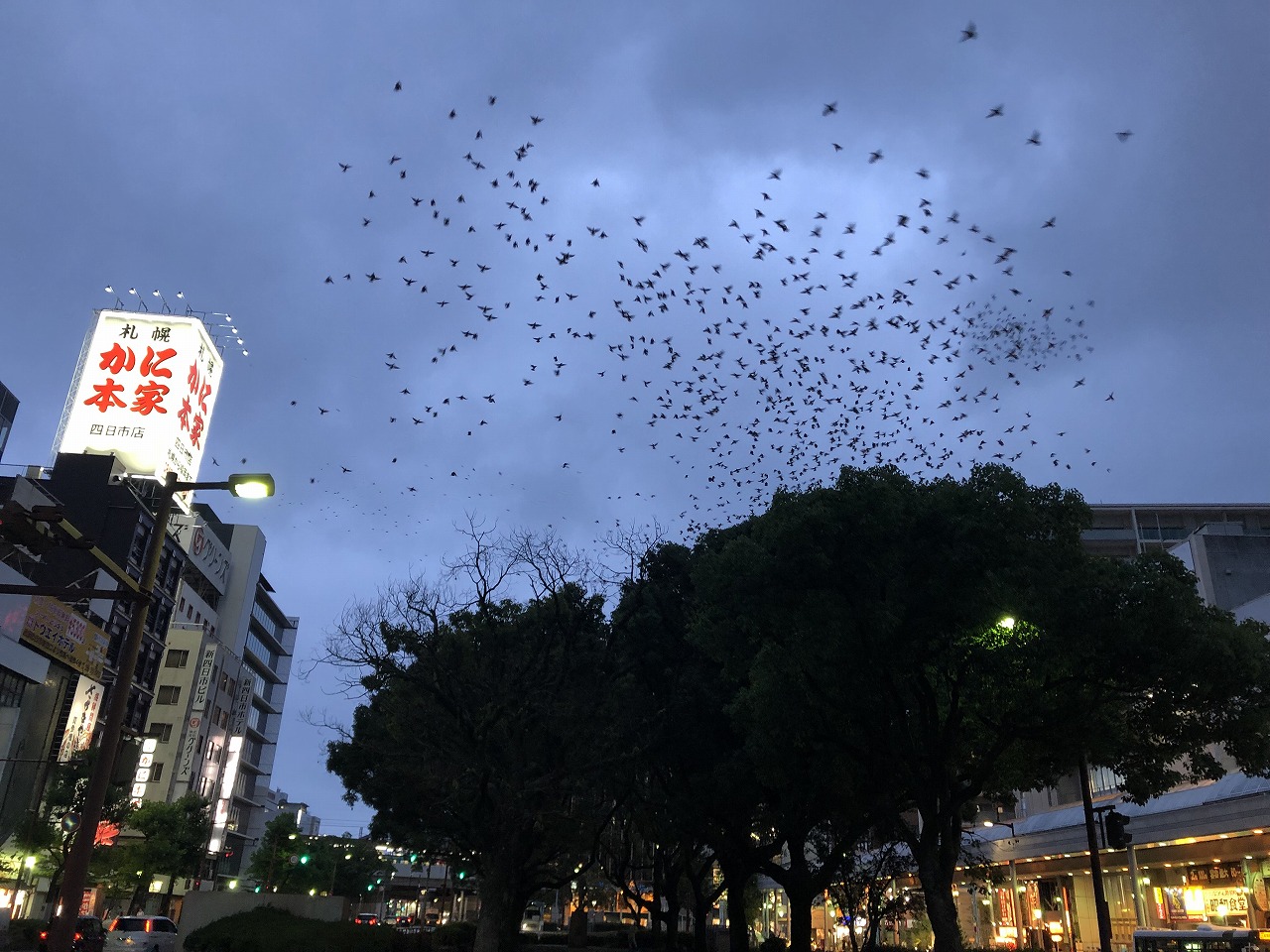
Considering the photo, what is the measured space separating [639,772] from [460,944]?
14004 mm

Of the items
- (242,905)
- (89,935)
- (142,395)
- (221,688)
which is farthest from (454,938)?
(221,688)

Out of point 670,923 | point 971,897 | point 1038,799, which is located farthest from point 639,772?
point 971,897

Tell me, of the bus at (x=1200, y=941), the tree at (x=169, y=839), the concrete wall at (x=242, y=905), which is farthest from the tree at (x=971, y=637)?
the tree at (x=169, y=839)

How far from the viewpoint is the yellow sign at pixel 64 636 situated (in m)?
44.4

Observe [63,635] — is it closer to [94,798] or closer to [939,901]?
[94,798]

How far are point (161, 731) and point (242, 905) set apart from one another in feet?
170

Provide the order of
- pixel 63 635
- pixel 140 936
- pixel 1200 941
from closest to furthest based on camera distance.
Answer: pixel 1200 941, pixel 140 936, pixel 63 635

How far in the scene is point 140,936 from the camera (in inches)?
1139

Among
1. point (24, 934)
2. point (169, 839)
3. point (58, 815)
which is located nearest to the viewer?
point (24, 934)

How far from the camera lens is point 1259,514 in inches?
2793

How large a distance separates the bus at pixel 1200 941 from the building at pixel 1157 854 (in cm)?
483

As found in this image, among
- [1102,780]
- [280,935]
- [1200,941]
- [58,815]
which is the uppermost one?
[1102,780]

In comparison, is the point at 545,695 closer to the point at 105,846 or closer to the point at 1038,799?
the point at 1038,799

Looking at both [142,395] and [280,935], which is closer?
[280,935]
